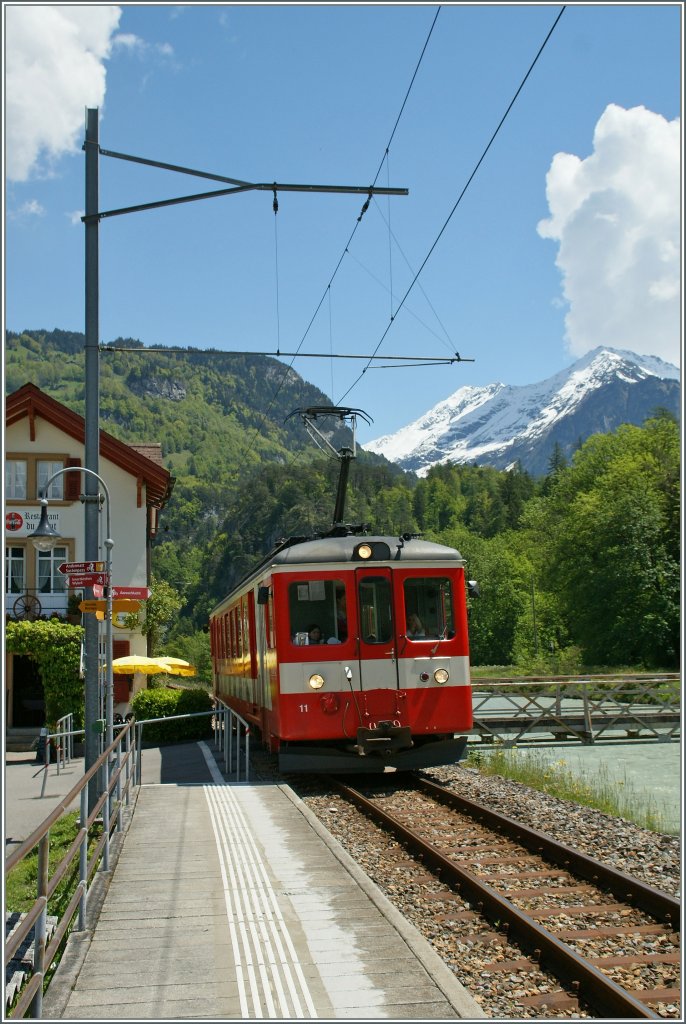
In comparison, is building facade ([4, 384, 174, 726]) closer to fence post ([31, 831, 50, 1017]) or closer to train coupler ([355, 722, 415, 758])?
train coupler ([355, 722, 415, 758])

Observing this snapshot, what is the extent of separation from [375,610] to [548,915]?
21.6 feet

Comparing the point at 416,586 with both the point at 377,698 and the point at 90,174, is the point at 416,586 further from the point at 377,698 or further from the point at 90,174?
the point at 90,174

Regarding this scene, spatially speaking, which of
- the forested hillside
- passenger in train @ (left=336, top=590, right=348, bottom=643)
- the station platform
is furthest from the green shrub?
the station platform

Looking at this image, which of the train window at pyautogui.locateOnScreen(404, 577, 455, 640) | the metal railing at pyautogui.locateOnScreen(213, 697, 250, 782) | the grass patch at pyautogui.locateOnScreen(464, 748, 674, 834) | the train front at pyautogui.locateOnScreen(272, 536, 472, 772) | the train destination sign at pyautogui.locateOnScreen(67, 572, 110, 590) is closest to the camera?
A: the train destination sign at pyautogui.locateOnScreen(67, 572, 110, 590)

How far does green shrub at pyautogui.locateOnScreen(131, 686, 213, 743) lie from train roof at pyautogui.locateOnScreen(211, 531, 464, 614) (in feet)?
39.1

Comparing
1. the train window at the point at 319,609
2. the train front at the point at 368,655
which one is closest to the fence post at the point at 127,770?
the train front at the point at 368,655

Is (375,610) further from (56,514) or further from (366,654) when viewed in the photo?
(56,514)

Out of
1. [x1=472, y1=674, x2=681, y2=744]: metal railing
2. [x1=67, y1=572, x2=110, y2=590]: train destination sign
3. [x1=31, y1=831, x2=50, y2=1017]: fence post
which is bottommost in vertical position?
[x1=472, y1=674, x2=681, y2=744]: metal railing

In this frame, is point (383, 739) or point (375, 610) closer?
point (383, 739)

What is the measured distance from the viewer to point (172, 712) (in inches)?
1032

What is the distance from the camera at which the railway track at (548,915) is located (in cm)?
546

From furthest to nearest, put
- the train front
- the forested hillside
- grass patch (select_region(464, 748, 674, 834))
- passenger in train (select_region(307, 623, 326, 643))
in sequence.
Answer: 1. the forested hillside
2. passenger in train (select_region(307, 623, 326, 643))
3. the train front
4. grass patch (select_region(464, 748, 674, 834))

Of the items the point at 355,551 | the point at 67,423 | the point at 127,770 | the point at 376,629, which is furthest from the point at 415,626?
the point at 67,423

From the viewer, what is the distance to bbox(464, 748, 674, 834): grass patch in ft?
40.5
